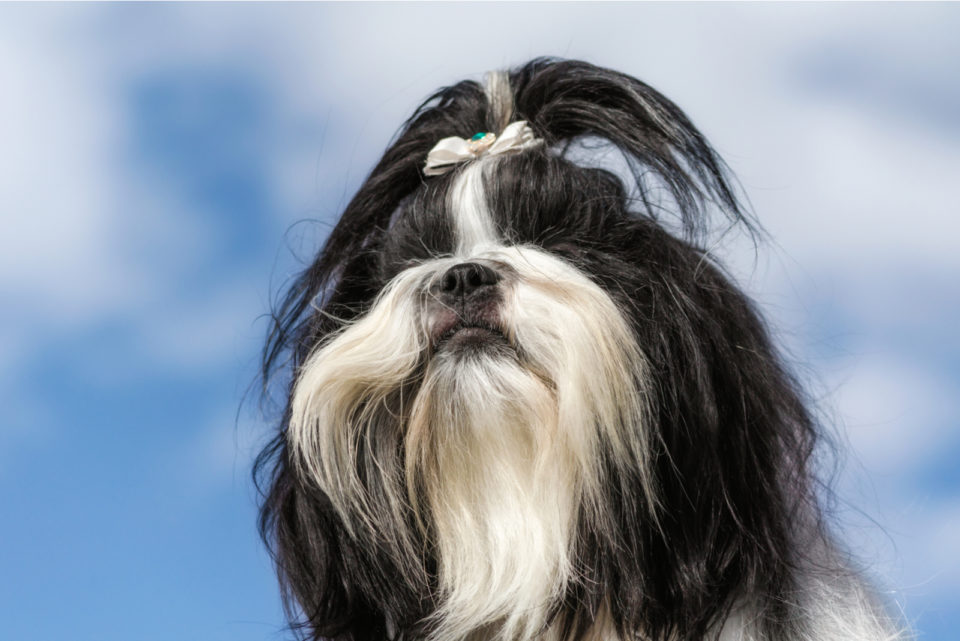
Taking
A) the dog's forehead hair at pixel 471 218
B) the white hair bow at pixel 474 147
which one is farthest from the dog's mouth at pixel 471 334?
the white hair bow at pixel 474 147

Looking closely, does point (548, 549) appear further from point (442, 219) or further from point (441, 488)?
A: point (442, 219)

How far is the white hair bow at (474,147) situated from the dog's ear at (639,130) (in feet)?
0.43

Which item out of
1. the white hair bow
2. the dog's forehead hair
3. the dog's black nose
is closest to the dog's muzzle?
the dog's black nose

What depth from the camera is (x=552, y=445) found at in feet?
11.3

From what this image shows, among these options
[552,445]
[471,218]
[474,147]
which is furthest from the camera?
[474,147]

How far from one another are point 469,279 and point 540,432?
433 mm

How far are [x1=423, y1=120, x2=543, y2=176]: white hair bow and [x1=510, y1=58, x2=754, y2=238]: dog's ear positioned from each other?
13cm

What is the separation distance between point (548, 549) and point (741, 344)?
77 cm

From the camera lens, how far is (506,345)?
3467mm

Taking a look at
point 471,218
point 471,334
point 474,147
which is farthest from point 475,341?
point 474,147

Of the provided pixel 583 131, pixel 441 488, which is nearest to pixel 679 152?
pixel 583 131

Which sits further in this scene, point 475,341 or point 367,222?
point 367,222

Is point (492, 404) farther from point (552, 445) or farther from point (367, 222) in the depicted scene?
point (367, 222)

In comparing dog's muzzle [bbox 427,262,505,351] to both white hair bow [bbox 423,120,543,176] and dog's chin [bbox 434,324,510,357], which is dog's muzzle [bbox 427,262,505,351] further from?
white hair bow [bbox 423,120,543,176]
